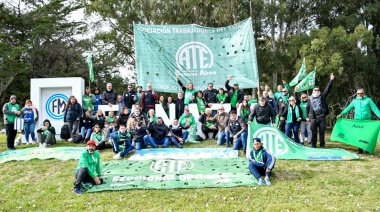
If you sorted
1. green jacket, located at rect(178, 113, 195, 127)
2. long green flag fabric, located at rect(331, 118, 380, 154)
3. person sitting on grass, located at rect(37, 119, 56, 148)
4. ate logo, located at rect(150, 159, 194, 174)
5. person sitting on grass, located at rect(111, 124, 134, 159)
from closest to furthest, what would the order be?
ate logo, located at rect(150, 159, 194, 174) → long green flag fabric, located at rect(331, 118, 380, 154) → person sitting on grass, located at rect(111, 124, 134, 159) → person sitting on grass, located at rect(37, 119, 56, 148) → green jacket, located at rect(178, 113, 195, 127)

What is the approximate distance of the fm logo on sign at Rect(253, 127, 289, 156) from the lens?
28.1 feet

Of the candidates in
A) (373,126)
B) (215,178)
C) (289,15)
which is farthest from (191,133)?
(289,15)

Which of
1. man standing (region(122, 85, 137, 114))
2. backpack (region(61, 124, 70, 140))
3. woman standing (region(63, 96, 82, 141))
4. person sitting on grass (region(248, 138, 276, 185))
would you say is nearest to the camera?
person sitting on grass (region(248, 138, 276, 185))

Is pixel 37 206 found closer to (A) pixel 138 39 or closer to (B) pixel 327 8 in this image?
(A) pixel 138 39

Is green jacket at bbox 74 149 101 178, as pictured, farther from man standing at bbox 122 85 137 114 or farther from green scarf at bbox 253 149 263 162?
man standing at bbox 122 85 137 114

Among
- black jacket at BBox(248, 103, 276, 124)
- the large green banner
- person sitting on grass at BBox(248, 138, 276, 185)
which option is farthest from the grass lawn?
the large green banner

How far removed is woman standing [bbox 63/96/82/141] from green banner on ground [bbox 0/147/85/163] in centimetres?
199

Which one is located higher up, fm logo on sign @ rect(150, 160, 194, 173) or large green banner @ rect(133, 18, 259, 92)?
large green banner @ rect(133, 18, 259, 92)

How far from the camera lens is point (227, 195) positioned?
19.6 feet

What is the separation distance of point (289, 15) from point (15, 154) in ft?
63.8

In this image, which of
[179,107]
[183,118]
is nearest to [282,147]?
[183,118]

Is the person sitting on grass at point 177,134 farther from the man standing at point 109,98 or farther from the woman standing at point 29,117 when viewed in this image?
the woman standing at point 29,117

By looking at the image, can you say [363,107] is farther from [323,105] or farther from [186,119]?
[186,119]

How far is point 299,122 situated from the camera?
33.5 ft
